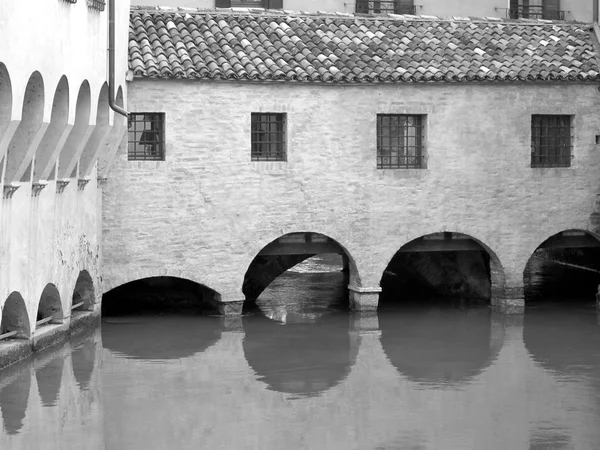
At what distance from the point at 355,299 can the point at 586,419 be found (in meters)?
9.33

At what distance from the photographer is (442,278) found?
28.8 m

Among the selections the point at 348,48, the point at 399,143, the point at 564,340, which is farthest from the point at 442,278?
the point at 564,340

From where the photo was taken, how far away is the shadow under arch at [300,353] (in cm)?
1945

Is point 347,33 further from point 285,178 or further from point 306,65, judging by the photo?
point 285,178

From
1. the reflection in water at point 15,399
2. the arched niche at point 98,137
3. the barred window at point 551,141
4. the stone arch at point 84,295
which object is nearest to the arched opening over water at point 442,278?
the barred window at point 551,141

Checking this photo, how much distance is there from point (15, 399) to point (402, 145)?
1089 cm

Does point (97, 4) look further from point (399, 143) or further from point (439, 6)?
point (439, 6)

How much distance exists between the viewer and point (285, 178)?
81.5 ft

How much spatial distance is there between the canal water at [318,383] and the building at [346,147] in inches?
Result: 55.7

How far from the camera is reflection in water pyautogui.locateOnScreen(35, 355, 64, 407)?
18.0 m

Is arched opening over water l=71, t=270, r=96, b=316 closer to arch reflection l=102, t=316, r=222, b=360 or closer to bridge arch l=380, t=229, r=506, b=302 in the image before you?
arch reflection l=102, t=316, r=222, b=360

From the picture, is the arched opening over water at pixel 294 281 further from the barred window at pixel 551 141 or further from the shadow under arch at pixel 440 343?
the barred window at pixel 551 141

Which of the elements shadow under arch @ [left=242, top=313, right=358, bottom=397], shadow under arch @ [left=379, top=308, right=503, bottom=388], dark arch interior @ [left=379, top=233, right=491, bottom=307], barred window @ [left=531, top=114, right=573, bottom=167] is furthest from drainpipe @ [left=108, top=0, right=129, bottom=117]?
barred window @ [left=531, top=114, right=573, bottom=167]

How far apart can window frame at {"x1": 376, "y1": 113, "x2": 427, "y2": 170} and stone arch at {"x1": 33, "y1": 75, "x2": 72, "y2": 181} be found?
7319 millimetres
